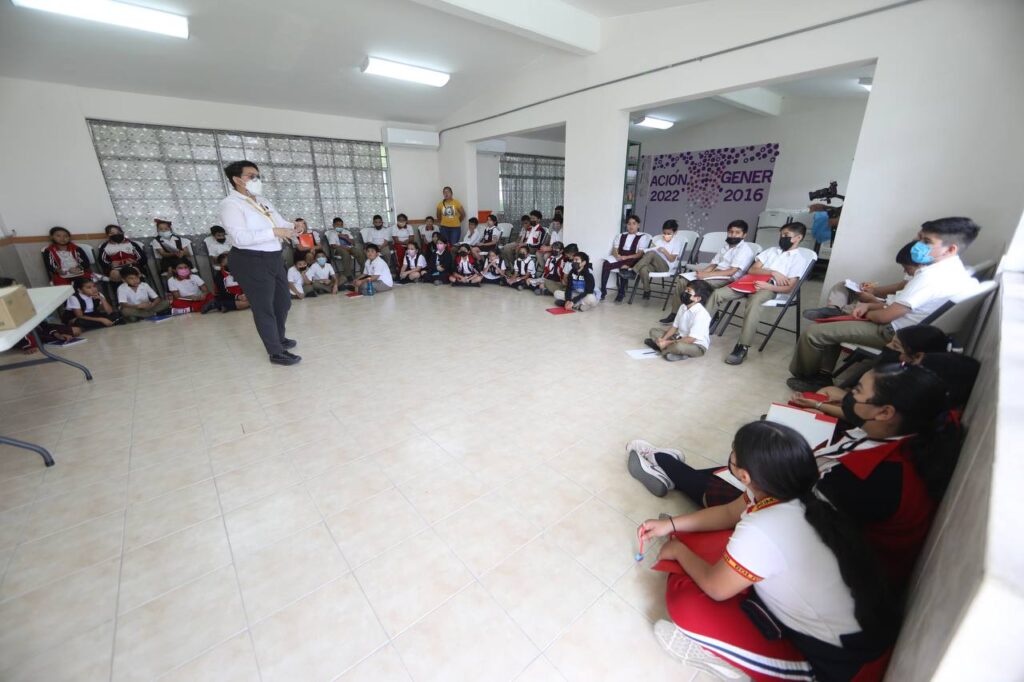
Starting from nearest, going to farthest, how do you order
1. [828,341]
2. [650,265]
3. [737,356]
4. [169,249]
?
1. [828,341]
2. [737,356]
3. [650,265]
4. [169,249]

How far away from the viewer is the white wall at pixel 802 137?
6.78 meters

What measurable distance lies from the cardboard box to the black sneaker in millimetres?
4330

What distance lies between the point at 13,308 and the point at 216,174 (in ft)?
15.6

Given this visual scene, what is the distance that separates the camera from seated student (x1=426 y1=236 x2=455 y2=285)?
6.39m

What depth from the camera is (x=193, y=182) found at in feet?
19.0

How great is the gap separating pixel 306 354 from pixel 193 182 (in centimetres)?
420

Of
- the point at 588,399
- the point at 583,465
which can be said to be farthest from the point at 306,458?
the point at 588,399

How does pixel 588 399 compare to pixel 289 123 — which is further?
pixel 289 123

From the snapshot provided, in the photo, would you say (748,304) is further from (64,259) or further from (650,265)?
(64,259)

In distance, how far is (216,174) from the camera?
19.5ft

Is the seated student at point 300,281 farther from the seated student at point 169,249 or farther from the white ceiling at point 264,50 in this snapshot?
the white ceiling at point 264,50

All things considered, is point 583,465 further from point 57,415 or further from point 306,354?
point 57,415

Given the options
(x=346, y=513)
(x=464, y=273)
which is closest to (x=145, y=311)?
(x=464, y=273)

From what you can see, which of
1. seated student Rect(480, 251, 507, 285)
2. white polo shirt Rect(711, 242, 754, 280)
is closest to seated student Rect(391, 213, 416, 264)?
seated student Rect(480, 251, 507, 285)
